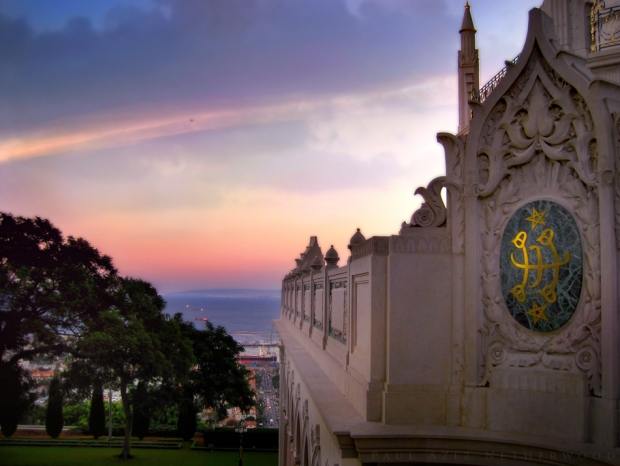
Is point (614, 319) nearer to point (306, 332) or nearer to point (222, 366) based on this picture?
point (306, 332)

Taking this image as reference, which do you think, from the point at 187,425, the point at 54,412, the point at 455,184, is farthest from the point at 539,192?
the point at 187,425

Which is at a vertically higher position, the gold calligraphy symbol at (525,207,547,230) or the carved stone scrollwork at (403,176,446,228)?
the carved stone scrollwork at (403,176,446,228)

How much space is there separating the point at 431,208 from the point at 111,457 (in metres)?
31.7

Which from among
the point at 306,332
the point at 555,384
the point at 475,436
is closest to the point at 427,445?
the point at 475,436

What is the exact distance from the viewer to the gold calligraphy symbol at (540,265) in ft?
17.5

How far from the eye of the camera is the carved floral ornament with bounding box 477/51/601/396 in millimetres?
5090

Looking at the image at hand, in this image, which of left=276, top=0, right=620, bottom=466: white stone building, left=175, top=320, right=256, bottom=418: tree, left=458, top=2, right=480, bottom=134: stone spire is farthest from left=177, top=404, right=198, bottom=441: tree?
left=276, top=0, right=620, bottom=466: white stone building

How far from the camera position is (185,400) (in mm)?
33625

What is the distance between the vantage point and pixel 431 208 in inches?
246

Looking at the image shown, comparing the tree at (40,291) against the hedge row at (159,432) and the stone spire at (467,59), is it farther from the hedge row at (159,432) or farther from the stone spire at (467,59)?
the stone spire at (467,59)

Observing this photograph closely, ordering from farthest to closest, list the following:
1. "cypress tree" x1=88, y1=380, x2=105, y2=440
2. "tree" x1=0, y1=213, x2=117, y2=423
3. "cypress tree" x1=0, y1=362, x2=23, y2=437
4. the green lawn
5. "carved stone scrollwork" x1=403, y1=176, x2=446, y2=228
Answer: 1. "cypress tree" x1=88, y1=380, x2=105, y2=440
2. the green lawn
3. "tree" x1=0, y1=213, x2=117, y2=423
4. "cypress tree" x1=0, y1=362, x2=23, y2=437
5. "carved stone scrollwork" x1=403, y1=176, x2=446, y2=228

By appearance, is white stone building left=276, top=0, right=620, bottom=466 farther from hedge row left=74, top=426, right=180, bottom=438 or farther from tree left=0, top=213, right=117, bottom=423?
hedge row left=74, top=426, right=180, bottom=438

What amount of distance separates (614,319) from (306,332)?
10.5 metres

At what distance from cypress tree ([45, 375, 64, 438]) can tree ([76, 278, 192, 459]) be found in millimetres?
2264
